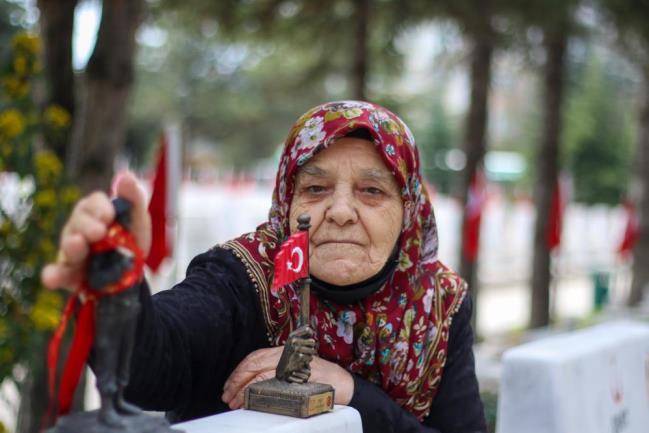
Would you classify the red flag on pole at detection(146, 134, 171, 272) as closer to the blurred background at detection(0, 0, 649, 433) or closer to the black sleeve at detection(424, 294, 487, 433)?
the blurred background at detection(0, 0, 649, 433)

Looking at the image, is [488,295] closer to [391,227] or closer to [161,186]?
[161,186]

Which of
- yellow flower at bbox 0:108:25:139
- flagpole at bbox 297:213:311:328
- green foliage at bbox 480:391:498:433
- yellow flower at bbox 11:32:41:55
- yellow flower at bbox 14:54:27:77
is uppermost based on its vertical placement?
yellow flower at bbox 11:32:41:55

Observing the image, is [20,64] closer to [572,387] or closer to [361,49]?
[572,387]

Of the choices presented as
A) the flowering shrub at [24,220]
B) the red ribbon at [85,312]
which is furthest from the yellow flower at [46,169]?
the red ribbon at [85,312]

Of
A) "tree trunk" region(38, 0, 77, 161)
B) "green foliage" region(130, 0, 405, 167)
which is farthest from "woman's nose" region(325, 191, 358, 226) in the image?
"green foliage" region(130, 0, 405, 167)

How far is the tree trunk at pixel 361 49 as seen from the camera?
7.27 m

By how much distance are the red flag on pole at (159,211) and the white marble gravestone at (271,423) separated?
4.22 m

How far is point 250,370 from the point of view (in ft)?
6.91

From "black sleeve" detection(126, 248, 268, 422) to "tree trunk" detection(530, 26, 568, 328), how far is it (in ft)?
26.8

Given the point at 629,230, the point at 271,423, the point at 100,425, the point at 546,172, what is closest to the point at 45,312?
the point at 271,423

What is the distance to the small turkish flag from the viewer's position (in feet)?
6.22

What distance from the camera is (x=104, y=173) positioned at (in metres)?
4.91

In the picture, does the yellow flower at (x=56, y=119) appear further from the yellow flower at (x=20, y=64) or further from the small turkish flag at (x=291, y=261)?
the small turkish flag at (x=291, y=261)

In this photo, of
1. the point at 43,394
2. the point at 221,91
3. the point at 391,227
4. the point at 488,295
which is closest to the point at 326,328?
the point at 391,227
